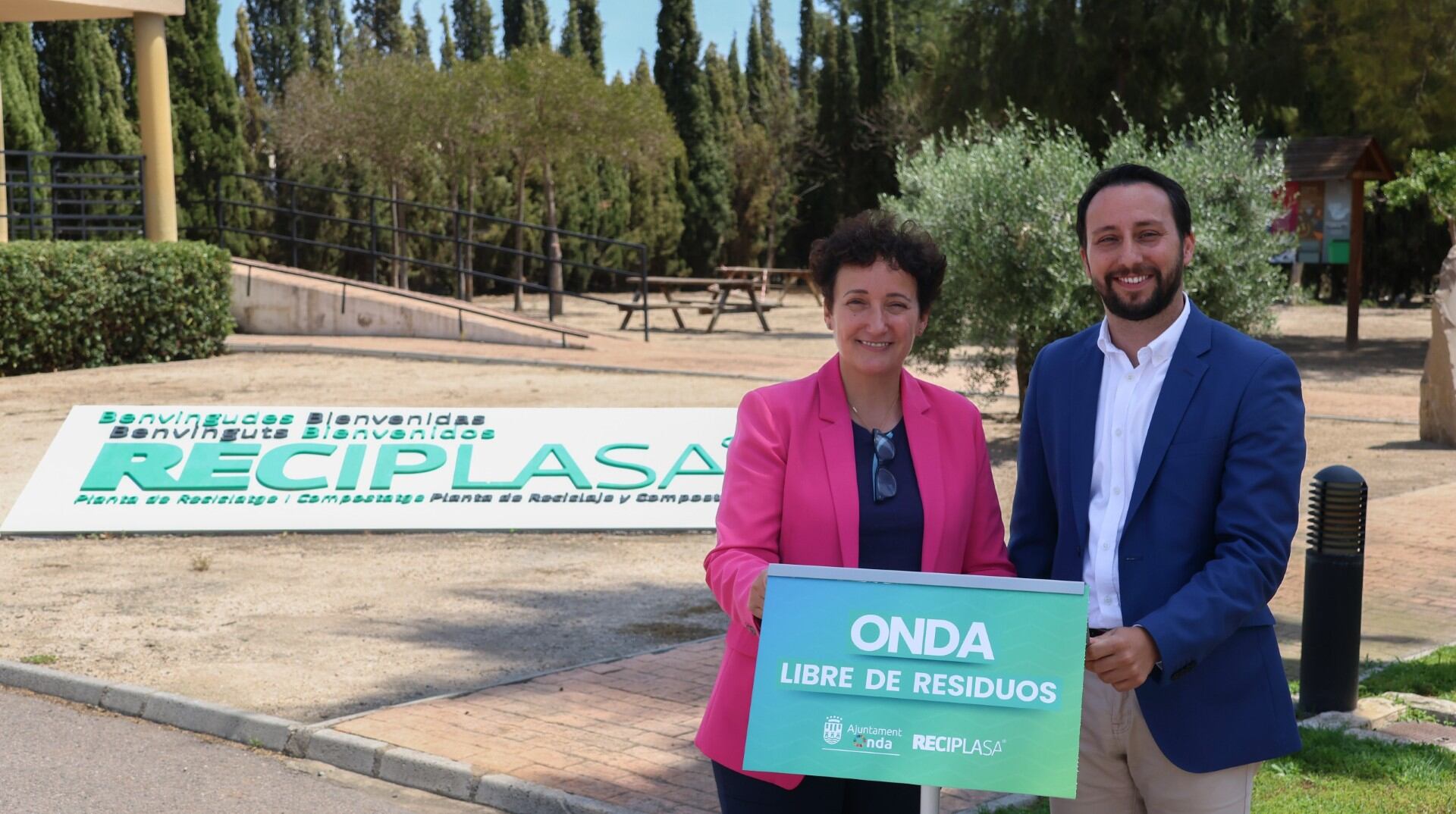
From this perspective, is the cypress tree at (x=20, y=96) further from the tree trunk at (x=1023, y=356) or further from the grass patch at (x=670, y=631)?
the grass patch at (x=670, y=631)

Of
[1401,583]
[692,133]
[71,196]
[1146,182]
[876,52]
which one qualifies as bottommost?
[1401,583]

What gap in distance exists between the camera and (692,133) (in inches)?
1688

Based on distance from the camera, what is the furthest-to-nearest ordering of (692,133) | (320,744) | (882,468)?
(692,133), (320,744), (882,468)

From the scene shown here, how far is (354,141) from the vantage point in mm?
29297

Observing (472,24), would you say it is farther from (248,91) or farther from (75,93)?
(75,93)

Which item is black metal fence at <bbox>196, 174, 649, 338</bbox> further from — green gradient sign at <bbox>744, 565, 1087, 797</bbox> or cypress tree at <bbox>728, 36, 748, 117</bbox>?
green gradient sign at <bbox>744, 565, 1087, 797</bbox>

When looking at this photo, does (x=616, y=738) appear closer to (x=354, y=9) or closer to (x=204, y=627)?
(x=204, y=627)

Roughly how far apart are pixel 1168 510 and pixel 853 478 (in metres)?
0.56

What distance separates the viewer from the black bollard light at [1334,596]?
19.3 ft

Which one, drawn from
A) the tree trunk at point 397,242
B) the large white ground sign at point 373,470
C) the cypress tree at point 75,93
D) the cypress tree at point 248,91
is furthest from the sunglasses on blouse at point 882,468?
the cypress tree at point 248,91

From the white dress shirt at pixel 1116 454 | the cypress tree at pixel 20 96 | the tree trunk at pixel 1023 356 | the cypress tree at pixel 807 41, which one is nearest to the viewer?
the white dress shirt at pixel 1116 454

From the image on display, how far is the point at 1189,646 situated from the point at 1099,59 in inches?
953

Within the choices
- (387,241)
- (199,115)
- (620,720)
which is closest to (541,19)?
(387,241)

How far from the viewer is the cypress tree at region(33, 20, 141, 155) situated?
29.8m
